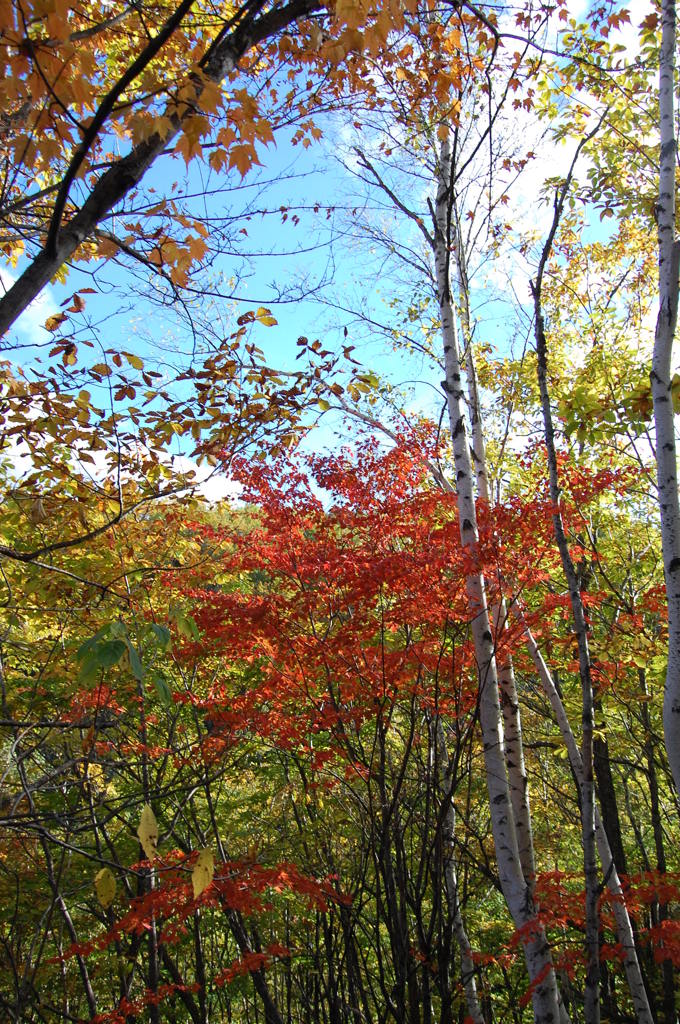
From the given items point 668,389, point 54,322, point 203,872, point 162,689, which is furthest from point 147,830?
point 668,389

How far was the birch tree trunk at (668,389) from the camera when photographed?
3008 mm

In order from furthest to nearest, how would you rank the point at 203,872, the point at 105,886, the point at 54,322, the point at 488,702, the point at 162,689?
the point at 488,702 → the point at 54,322 → the point at 105,886 → the point at 203,872 → the point at 162,689

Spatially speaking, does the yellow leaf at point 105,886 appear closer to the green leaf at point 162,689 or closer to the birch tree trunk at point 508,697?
the green leaf at point 162,689

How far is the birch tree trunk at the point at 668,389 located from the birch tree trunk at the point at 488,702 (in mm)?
1136

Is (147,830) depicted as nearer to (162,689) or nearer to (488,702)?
(162,689)

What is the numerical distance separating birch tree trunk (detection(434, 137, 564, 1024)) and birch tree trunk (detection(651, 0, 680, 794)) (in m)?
1.14

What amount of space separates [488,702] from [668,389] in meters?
2.48

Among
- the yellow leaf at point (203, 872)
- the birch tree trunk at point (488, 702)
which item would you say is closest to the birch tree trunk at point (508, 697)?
the birch tree trunk at point (488, 702)

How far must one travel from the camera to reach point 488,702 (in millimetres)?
4605

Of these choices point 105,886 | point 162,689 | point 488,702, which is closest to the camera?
point 162,689

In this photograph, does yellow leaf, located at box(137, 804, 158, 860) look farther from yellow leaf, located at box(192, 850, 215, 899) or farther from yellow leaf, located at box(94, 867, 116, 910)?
yellow leaf, located at box(94, 867, 116, 910)

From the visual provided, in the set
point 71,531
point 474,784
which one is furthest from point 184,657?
point 474,784

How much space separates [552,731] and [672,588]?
9603 mm

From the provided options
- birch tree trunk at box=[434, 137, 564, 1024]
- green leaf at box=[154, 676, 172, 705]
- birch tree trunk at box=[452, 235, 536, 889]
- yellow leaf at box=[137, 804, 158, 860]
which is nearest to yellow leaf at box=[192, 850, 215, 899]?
yellow leaf at box=[137, 804, 158, 860]
